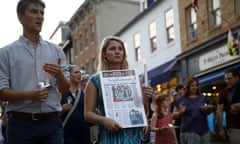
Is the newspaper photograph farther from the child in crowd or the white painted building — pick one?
the white painted building

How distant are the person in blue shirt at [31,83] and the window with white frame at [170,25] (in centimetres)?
1930

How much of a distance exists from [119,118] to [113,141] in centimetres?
23

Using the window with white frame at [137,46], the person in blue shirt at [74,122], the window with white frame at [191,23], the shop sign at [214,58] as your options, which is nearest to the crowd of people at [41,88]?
the person in blue shirt at [74,122]

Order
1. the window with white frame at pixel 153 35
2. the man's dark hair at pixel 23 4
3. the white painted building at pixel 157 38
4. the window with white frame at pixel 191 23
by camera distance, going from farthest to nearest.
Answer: the window with white frame at pixel 153 35 < the white painted building at pixel 157 38 < the window with white frame at pixel 191 23 < the man's dark hair at pixel 23 4

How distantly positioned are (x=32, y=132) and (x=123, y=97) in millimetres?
805

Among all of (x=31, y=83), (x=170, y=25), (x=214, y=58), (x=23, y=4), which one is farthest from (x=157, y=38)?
(x=31, y=83)

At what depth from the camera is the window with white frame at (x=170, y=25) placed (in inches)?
915

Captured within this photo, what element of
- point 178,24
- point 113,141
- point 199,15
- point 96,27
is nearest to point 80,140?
point 113,141

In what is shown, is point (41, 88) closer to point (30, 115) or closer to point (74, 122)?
point (30, 115)

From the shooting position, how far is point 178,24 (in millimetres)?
22547

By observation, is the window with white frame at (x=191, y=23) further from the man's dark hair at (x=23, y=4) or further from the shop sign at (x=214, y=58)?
the man's dark hair at (x=23, y=4)

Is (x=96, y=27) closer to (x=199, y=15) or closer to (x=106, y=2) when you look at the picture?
(x=106, y=2)

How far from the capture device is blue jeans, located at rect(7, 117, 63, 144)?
13.0ft

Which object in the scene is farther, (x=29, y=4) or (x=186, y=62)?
(x=186, y=62)
